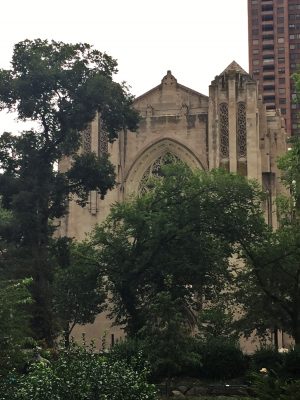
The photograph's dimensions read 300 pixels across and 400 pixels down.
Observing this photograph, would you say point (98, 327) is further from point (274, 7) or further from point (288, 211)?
point (274, 7)

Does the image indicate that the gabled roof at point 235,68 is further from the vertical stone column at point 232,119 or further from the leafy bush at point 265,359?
the leafy bush at point 265,359

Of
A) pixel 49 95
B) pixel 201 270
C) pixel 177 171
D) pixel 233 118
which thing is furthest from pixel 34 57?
pixel 233 118

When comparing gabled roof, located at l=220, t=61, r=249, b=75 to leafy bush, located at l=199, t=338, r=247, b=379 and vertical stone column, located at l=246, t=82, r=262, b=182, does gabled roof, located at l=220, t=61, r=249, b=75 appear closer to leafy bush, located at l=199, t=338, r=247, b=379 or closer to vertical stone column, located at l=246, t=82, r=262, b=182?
vertical stone column, located at l=246, t=82, r=262, b=182

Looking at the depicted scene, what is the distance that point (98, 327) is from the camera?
47969 mm

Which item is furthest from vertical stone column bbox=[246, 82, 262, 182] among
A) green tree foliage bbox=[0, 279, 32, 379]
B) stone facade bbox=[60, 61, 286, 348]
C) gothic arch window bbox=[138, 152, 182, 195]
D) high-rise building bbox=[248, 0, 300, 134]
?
high-rise building bbox=[248, 0, 300, 134]

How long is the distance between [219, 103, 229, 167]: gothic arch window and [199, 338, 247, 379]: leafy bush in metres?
23.2

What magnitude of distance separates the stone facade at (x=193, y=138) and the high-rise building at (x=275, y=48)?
4984 centimetres

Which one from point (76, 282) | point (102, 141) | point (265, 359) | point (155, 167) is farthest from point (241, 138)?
point (265, 359)

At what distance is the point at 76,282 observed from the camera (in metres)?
33.5

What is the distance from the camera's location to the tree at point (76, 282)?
32.1 metres

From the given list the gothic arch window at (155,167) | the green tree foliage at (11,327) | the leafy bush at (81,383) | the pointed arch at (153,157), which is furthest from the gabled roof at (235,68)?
the leafy bush at (81,383)

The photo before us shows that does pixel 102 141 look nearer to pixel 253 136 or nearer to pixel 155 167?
pixel 155 167

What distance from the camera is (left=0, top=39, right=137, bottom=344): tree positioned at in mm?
30359

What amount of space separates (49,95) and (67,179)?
377 cm
